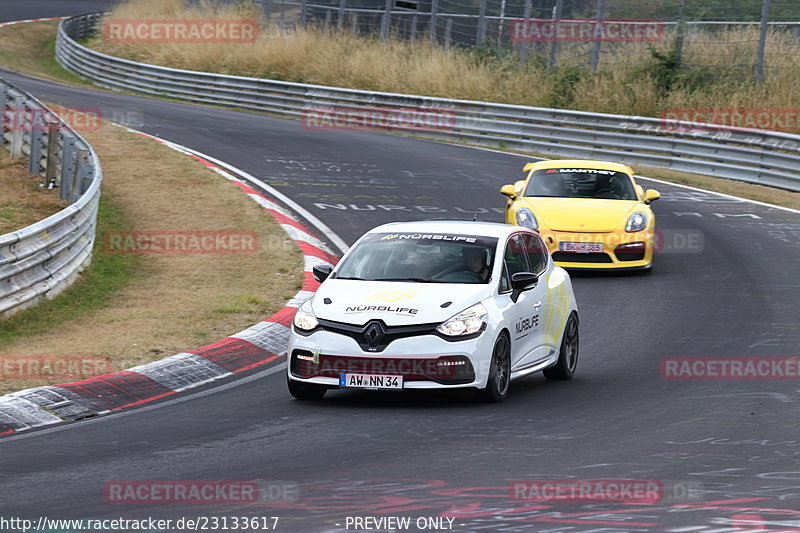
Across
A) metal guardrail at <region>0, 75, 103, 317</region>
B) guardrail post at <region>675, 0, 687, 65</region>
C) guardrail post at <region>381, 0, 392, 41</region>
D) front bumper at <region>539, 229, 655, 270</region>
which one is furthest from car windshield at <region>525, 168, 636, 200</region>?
guardrail post at <region>381, 0, 392, 41</region>

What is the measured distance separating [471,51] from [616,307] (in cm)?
2529

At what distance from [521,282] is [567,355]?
1323mm

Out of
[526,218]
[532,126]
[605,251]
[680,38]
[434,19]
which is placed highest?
[680,38]

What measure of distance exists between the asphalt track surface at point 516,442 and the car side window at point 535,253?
3.47ft

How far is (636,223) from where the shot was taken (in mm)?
17891

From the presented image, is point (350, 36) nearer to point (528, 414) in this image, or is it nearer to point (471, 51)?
point (471, 51)

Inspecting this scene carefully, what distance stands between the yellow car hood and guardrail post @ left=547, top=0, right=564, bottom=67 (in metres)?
17.7

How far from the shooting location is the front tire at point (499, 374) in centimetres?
1006

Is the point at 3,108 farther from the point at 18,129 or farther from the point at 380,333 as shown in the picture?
the point at 380,333

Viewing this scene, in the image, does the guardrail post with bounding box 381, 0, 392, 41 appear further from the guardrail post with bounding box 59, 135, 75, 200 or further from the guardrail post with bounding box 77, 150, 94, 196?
the guardrail post with bounding box 77, 150, 94, 196

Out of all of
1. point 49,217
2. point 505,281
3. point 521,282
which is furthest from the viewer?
point 49,217

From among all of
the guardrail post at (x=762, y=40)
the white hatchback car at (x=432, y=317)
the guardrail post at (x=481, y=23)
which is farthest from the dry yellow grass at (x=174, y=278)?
the guardrail post at (x=481, y=23)

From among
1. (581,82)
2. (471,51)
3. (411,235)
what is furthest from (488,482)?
(471,51)

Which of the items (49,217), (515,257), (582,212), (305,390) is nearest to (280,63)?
(582,212)
